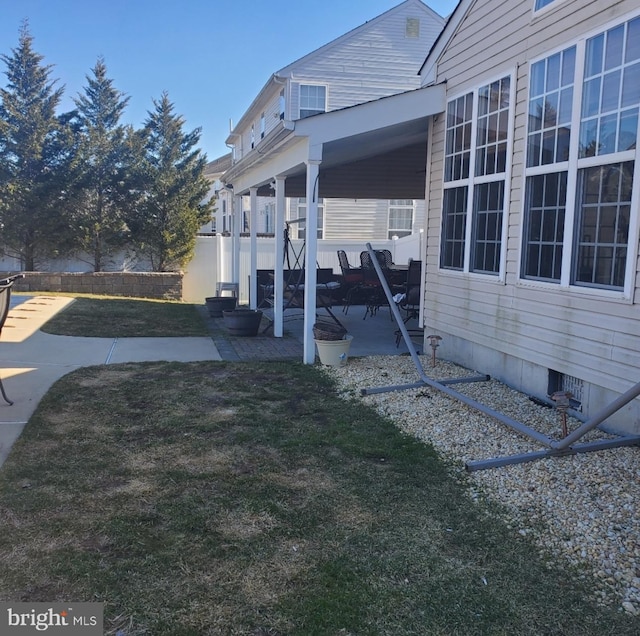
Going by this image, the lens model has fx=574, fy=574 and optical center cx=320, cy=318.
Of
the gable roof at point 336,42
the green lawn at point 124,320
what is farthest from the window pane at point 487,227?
the gable roof at point 336,42

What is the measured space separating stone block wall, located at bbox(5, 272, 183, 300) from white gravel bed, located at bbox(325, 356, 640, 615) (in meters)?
10.5

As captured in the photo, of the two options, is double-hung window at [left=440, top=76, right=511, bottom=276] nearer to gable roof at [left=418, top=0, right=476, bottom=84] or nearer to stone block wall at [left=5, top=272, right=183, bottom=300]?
gable roof at [left=418, top=0, right=476, bottom=84]

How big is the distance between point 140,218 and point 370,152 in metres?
9.86

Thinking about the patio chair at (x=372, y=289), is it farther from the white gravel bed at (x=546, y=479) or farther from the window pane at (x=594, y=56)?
the window pane at (x=594, y=56)

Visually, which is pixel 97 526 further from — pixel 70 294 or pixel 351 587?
pixel 70 294

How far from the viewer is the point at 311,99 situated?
15.9 m

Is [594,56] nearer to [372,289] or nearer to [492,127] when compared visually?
[492,127]

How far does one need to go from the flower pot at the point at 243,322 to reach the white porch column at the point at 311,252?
1.86m

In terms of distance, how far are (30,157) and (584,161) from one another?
49.0 feet

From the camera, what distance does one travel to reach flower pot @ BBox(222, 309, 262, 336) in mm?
8547

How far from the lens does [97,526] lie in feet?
10.0

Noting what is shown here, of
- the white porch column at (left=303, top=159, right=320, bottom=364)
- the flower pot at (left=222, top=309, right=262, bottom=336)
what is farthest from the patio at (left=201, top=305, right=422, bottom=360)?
the white porch column at (left=303, top=159, right=320, bottom=364)

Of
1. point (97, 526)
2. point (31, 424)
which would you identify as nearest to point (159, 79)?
point (31, 424)

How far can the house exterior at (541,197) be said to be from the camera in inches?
165
